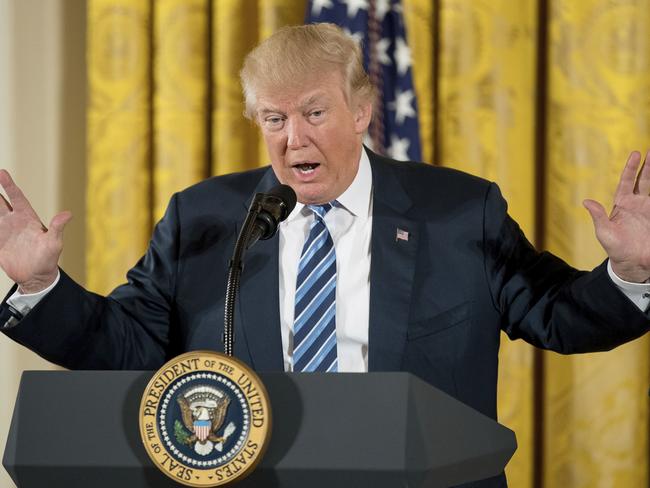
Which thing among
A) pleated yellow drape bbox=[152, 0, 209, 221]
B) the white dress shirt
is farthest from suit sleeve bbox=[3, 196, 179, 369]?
pleated yellow drape bbox=[152, 0, 209, 221]

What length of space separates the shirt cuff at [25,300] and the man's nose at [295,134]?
0.55m

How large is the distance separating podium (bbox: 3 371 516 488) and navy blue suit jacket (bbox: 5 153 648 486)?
1.51 ft

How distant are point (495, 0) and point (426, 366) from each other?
1481mm

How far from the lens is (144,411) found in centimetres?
135

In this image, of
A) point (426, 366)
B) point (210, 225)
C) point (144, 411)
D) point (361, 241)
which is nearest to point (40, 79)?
point (210, 225)

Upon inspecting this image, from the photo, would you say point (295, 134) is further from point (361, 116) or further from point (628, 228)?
point (628, 228)

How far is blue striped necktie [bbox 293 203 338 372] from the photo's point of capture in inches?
78.5

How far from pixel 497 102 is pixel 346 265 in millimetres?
1231

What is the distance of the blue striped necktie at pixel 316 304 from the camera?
6.55ft

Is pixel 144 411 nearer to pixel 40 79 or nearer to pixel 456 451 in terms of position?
pixel 456 451

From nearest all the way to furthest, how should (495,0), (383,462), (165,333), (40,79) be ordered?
(383,462) < (165,333) < (495,0) < (40,79)

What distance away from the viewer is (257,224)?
165cm

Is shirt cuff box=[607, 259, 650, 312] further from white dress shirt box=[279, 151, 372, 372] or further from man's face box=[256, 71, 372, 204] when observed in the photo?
man's face box=[256, 71, 372, 204]

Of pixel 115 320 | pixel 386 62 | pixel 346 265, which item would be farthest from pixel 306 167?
pixel 386 62
